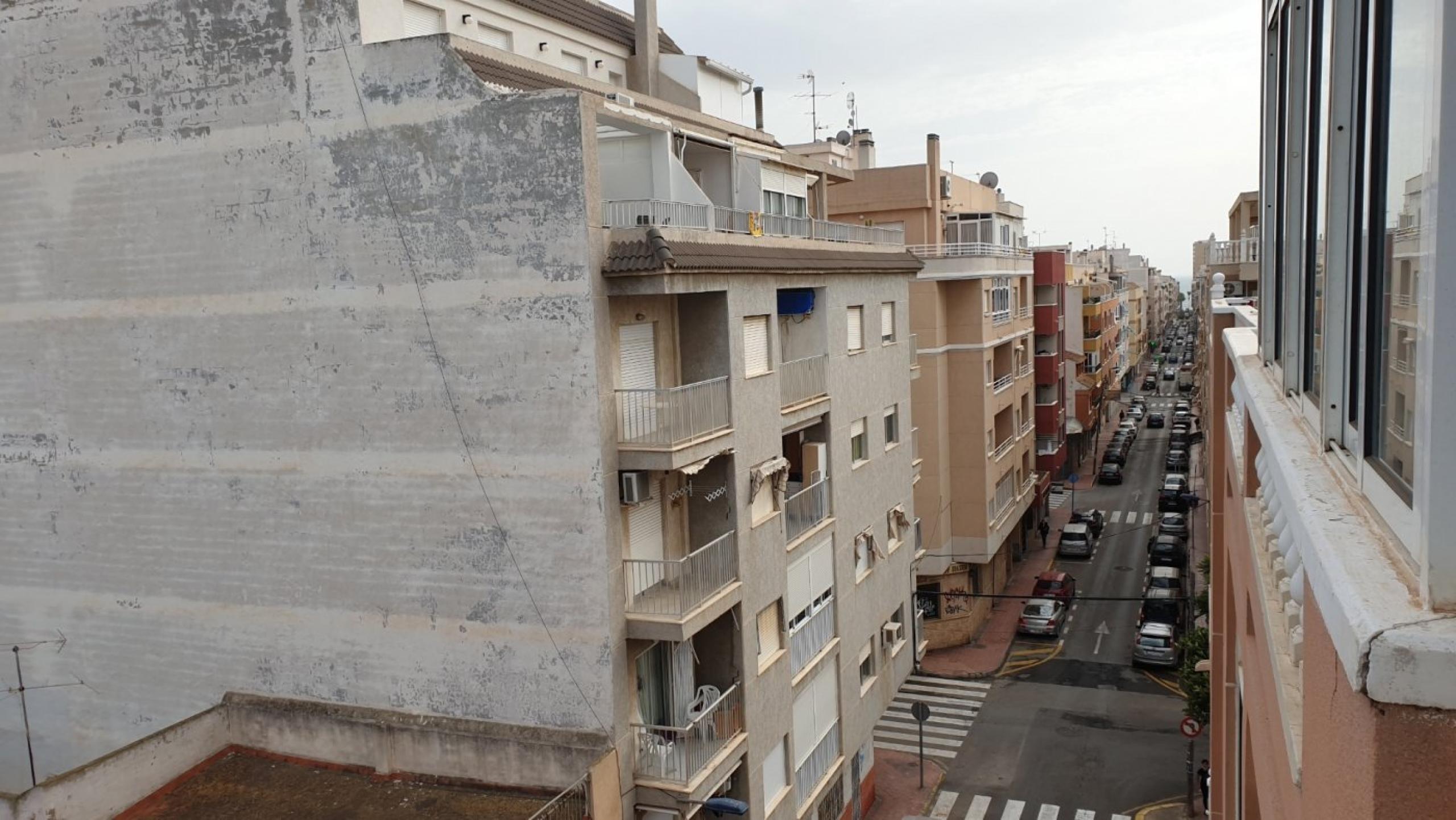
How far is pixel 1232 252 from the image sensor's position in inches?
1158

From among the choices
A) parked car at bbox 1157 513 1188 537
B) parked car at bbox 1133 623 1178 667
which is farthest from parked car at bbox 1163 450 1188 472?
parked car at bbox 1133 623 1178 667

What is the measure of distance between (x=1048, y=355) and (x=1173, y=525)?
9.27 m

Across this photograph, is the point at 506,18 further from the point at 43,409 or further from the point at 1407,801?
the point at 1407,801

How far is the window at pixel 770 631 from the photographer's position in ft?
57.3

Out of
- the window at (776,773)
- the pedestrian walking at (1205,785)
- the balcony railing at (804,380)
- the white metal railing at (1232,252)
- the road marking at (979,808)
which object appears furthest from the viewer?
the white metal railing at (1232,252)

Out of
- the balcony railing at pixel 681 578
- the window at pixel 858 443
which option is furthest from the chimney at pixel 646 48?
the balcony railing at pixel 681 578

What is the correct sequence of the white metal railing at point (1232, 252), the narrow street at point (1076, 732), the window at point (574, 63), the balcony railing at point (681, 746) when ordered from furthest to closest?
1. the white metal railing at point (1232, 252)
2. the narrow street at point (1076, 732)
3. the window at point (574, 63)
4. the balcony railing at point (681, 746)

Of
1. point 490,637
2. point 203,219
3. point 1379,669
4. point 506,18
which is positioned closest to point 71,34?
point 203,219

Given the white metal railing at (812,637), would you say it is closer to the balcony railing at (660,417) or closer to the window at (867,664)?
the window at (867,664)

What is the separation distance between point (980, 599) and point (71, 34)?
30.8 meters

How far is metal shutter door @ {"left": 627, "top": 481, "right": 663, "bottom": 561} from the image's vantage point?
49.4 ft

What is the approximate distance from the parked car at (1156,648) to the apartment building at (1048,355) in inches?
598

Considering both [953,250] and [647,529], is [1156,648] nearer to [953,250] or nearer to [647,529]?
[953,250]

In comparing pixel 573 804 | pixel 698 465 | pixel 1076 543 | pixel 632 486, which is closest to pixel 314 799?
pixel 573 804
